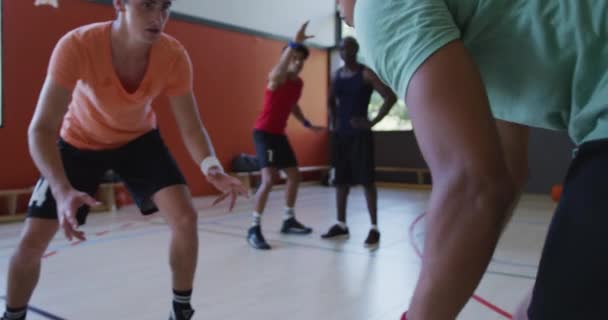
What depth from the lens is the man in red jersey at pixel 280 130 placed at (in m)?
3.92

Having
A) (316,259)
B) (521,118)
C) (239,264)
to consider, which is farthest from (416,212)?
(521,118)

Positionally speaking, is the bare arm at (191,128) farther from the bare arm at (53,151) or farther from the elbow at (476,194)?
the elbow at (476,194)

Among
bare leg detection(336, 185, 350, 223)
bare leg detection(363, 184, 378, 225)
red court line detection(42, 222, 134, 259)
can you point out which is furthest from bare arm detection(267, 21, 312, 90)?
red court line detection(42, 222, 134, 259)

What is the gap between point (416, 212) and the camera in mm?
5375

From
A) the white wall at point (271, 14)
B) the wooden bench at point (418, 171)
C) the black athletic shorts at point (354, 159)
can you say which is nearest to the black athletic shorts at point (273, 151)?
the black athletic shorts at point (354, 159)

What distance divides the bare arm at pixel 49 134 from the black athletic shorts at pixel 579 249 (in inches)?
55.8

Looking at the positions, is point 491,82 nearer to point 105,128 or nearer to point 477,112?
point 477,112

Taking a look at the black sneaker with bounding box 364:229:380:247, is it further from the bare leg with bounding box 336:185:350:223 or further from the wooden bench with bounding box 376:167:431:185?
the wooden bench with bounding box 376:167:431:185

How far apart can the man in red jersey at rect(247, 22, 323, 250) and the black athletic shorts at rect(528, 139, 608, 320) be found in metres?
3.24

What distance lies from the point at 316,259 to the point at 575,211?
268 centimetres

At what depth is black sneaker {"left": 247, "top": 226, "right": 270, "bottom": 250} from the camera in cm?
356

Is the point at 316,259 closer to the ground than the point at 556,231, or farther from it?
closer to the ground

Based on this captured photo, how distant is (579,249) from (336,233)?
3.39 meters

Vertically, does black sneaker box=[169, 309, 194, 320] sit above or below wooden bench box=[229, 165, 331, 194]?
above
